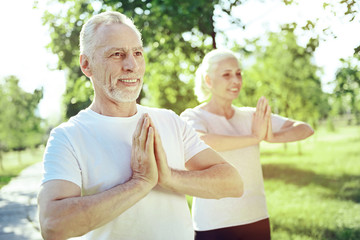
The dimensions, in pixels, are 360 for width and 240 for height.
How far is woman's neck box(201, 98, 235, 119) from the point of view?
3.65 metres

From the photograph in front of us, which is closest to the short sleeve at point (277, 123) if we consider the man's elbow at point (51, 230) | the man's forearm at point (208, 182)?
the man's forearm at point (208, 182)

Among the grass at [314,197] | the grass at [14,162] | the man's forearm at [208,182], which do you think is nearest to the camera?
the man's forearm at [208,182]

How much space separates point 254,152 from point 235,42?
5828mm

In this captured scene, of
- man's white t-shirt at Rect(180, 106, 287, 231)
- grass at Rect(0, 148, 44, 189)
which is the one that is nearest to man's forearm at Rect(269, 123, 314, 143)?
man's white t-shirt at Rect(180, 106, 287, 231)

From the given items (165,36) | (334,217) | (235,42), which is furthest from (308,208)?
(165,36)

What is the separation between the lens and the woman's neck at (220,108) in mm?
3650

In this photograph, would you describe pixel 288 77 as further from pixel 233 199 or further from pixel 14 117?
pixel 233 199

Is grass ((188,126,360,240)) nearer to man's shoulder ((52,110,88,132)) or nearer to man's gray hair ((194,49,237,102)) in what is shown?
man's gray hair ((194,49,237,102))

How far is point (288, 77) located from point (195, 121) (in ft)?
56.6

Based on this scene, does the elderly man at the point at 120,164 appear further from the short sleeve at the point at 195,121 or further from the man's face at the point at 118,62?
the short sleeve at the point at 195,121

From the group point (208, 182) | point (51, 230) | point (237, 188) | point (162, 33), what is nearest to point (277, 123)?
point (237, 188)

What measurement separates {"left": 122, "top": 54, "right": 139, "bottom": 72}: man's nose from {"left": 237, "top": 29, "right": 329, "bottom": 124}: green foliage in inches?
657

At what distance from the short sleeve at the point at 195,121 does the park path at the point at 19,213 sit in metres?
5.40

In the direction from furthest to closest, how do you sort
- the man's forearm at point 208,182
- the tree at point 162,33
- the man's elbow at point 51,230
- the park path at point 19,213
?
the park path at point 19,213 < the tree at point 162,33 < the man's forearm at point 208,182 < the man's elbow at point 51,230
